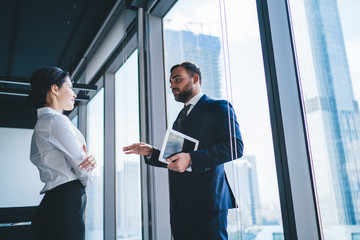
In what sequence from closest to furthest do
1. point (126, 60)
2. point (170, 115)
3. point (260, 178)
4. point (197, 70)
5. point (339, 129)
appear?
1. point (339, 129)
2. point (260, 178)
3. point (197, 70)
4. point (170, 115)
5. point (126, 60)

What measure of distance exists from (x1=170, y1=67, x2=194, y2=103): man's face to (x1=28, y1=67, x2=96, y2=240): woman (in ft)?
1.87

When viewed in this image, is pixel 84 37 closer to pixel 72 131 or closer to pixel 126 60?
pixel 126 60

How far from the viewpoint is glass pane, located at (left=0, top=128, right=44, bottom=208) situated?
13.4ft

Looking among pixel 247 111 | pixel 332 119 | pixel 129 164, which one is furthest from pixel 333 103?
pixel 129 164

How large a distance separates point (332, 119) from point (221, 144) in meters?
0.48

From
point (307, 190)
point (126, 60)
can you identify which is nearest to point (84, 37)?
point (126, 60)

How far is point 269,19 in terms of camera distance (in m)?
1.43

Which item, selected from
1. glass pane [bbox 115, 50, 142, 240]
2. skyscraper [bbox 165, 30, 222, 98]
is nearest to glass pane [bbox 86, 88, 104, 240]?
glass pane [bbox 115, 50, 142, 240]

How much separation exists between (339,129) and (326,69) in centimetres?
27

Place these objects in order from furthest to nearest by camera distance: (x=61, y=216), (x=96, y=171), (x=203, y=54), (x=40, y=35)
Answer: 1. (x=96, y=171)
2. (x=40, y=35)
3. (x=203, y=54)
4. (x=61, y=216)

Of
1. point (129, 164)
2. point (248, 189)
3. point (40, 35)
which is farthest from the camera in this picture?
point (40, 35)

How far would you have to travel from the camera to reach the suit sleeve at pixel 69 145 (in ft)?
3.84

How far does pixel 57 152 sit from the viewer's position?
1202mm

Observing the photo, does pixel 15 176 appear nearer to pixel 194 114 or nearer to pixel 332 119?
pixel 194 114
